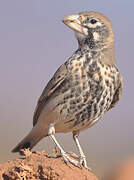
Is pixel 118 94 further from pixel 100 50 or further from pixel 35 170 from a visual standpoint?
pixel 35 170

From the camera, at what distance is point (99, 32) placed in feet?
27.2

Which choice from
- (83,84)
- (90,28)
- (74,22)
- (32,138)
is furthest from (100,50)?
(32,138)

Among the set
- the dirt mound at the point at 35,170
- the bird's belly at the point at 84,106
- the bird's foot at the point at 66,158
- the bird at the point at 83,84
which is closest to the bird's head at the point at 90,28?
the bird at the point at 83,84

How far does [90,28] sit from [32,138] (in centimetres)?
186

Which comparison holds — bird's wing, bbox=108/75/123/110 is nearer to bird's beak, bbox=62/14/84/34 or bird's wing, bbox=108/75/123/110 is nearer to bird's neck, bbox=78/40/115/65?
bird's neck, bbox=78/40/115/65

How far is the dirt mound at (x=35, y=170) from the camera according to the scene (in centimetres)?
653

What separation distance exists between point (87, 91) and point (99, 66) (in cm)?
42

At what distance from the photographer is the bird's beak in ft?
26.6

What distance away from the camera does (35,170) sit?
21.6 feet

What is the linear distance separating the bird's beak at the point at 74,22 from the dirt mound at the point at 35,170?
197 centimetres

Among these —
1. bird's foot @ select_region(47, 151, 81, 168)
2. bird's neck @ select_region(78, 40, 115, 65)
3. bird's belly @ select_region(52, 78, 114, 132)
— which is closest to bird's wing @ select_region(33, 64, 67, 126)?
bird's belly @ select_region(52, 78, 114, 132)

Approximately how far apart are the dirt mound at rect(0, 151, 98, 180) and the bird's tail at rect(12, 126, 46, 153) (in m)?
1.54

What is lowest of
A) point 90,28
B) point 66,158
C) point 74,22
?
point 66,158

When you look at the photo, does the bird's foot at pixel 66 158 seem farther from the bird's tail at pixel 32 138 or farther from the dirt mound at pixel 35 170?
the bird's tail at pixel 32 138
